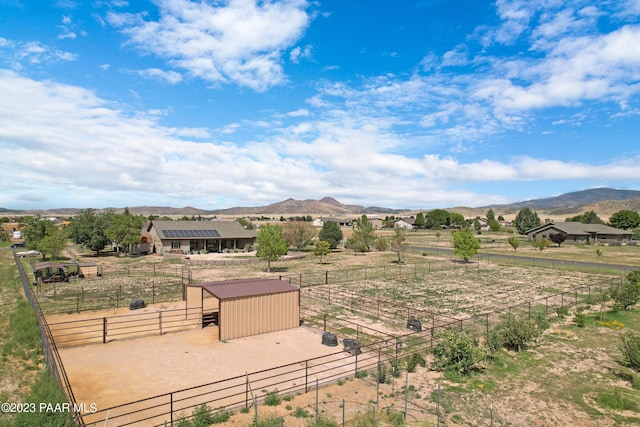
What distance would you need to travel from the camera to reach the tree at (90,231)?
2308 inches

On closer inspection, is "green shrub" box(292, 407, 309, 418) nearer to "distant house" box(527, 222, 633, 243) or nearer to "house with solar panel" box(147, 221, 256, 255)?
"house with solar panel" box(147, 221, 256, 255)

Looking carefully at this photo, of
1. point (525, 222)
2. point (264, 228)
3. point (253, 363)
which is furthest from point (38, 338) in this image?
point (525, 222)

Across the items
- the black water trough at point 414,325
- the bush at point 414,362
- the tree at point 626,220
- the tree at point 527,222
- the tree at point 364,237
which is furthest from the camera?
the tree at point 527,222

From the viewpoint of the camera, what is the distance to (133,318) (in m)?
24.5

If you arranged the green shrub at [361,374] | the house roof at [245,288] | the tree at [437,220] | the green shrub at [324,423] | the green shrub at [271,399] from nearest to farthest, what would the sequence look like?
the green shrub at [324,423]
the green shrub at [271,399]
the green shrub at [361,374]
the house roof at [245,288]
the tree at [437,220]

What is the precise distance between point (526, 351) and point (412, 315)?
8.16 meters

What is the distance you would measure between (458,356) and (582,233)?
88.3 metres

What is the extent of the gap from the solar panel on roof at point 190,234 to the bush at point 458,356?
5526 cm

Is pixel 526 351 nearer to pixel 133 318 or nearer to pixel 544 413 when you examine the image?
pixel 544 413

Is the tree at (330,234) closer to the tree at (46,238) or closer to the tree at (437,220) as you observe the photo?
the tree at (46,238)

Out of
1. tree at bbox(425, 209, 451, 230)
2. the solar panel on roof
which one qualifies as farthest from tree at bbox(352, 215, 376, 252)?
tree at bbox(425, 209, 451, 230)

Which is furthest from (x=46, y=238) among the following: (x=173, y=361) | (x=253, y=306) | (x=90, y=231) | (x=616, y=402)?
(x=616, y=402)

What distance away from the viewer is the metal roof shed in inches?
819

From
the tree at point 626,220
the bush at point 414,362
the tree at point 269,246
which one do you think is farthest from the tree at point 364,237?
the tree at point 626,220
